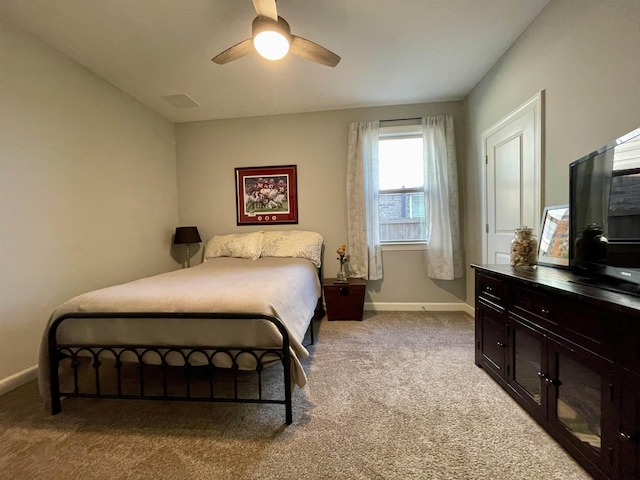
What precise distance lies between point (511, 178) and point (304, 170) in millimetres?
2264

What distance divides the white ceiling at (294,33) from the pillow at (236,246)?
1.60 metres

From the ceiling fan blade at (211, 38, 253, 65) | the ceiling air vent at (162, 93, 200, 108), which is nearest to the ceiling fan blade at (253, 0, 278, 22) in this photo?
the ceiling fan blade at (211, 38, 253, 65)

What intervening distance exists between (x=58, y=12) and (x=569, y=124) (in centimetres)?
348

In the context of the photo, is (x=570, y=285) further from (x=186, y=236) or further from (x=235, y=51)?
(x=186, y=236)

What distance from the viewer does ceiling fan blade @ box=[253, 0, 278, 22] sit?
163 cm

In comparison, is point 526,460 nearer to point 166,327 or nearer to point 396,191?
point 166,327

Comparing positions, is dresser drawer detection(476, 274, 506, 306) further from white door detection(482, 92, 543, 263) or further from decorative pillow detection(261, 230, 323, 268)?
decorative pillow detection(261, 230, 323, 268)

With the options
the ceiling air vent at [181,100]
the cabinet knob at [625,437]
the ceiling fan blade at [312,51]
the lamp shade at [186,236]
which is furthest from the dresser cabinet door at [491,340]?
the ceiling air vent at [181,100]

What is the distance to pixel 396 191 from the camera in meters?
3.59

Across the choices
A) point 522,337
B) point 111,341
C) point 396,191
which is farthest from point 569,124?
point 111,341

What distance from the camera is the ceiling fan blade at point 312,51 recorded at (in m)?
1.94

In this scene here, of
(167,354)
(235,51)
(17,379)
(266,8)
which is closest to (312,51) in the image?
(266,8)

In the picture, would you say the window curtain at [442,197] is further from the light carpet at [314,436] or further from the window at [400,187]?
the light carpet at [314,436]

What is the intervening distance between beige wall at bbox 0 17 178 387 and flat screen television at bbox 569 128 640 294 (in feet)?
11.5
